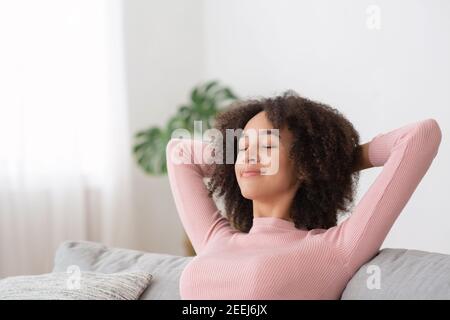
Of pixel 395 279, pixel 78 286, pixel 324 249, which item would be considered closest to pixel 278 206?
pixel 324 249

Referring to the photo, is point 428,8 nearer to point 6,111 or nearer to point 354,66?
point 354,66

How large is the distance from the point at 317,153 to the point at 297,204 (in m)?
0.13

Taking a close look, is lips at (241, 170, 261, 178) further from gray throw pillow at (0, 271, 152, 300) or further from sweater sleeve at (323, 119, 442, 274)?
gray throw pillow at (0, 271, 152, 300)

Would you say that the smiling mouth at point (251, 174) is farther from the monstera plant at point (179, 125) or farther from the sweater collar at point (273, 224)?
the monstera plant at point (179, 125)

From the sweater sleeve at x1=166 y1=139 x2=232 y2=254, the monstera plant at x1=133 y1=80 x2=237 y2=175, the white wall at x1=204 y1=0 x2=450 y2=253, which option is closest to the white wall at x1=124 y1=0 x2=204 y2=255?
the monstera plant at x1=133 y1=80 x2=237 y2=175

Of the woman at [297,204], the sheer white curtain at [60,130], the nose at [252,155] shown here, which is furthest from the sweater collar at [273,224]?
the sheer white curtain at [60,130]

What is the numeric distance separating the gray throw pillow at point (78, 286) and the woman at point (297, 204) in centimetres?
18

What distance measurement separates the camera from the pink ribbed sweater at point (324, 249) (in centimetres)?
115

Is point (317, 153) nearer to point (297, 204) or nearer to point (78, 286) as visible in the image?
point (297, 204)

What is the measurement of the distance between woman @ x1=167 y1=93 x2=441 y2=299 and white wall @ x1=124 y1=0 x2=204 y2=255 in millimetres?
2380

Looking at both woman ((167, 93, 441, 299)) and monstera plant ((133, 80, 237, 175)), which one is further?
monstera plant ((133, 80, 237, 175))

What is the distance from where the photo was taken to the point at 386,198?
115cm

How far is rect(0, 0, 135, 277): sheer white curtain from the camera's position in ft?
10.5

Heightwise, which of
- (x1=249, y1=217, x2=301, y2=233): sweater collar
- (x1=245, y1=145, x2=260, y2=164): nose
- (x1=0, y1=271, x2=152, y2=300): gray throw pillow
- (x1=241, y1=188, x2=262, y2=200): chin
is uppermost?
(x1=245, y1=145, x2=260, y2=164): nose
